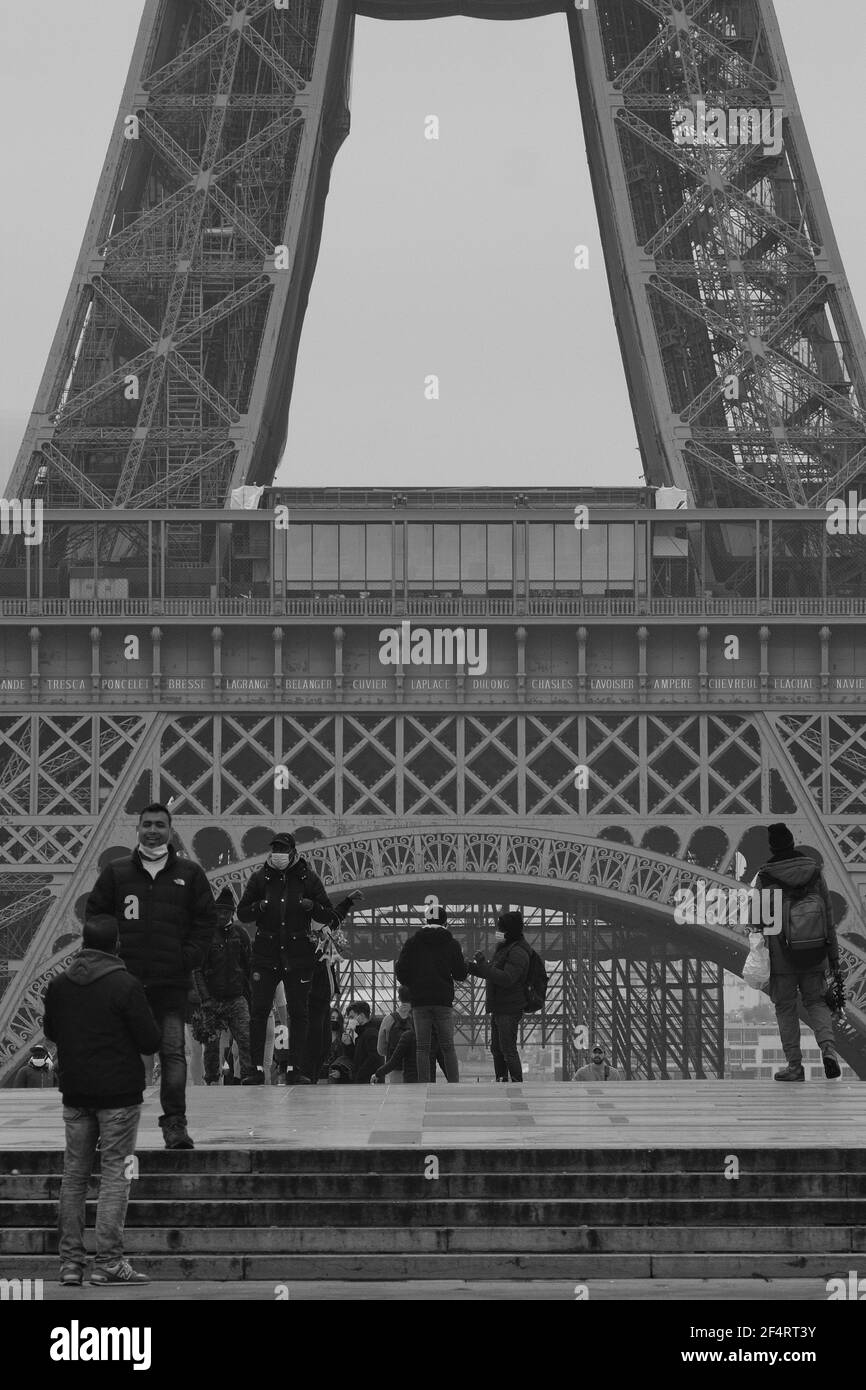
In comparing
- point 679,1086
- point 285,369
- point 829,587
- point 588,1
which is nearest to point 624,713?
point 829,587

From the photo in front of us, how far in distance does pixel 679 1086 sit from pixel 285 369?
55.6m

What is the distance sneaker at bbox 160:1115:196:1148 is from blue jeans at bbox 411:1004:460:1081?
1114 cm

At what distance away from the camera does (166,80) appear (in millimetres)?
83188

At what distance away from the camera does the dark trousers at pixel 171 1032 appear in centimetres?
2205

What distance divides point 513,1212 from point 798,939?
10.3 m

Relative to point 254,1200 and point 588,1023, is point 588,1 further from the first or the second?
point 254,1200

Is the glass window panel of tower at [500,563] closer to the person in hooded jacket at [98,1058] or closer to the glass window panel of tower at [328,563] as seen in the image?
the glass window panel of tower at [328,563]

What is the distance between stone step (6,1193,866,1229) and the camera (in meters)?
19.5

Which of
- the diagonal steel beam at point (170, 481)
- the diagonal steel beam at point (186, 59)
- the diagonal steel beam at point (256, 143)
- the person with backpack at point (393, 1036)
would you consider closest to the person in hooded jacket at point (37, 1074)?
the person with backpack at point (393, 1036)

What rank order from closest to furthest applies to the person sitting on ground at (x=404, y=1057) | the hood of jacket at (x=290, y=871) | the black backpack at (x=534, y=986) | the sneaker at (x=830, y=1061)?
the sneaker at (x=830, y=1061) → the hood of jacket at (x=290, y=871) → the black backpack at (x=534, y=986) → the person sitting on ground at (x=404, y=1057)

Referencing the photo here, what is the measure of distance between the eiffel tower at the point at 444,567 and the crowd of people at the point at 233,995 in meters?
23.8

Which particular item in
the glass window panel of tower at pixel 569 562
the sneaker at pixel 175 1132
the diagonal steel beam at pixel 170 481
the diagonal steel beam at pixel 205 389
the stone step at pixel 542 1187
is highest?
the diagonal steel beam at pixel 205 389

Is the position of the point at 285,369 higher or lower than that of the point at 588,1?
lower

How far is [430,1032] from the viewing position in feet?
109
